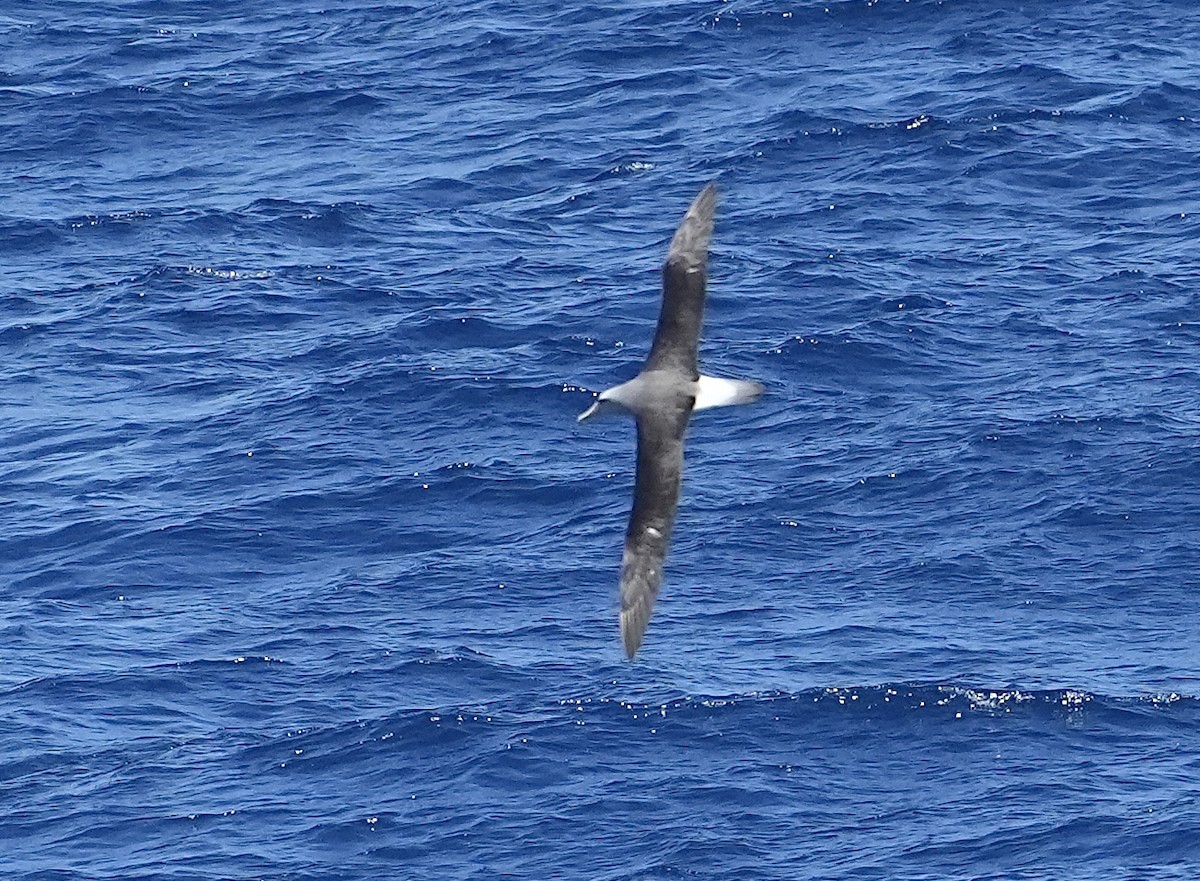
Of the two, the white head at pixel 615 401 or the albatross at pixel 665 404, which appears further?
the white head at pixel 615 401

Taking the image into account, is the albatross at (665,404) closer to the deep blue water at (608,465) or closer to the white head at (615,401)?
the white head at (615,401)

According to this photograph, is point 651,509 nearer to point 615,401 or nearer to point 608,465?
point 615,401

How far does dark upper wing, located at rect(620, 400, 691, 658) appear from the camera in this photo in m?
24.5

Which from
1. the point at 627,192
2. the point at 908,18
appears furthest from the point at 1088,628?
the point at 908,18

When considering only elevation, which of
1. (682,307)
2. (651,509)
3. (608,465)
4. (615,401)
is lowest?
(608,465)

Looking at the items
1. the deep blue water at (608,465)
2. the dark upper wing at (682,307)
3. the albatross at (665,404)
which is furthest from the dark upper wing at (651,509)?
the deep blue water at (608,465)

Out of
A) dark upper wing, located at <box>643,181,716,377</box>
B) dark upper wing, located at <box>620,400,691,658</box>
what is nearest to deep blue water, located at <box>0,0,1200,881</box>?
dark upper wing, located at <box>620,400,691,658</box>

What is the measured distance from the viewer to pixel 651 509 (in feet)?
80.8

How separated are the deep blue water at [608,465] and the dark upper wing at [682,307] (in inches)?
476

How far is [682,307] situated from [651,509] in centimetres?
205

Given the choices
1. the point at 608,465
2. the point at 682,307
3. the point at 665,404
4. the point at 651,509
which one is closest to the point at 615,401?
the point at 665,404

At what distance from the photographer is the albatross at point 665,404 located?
80.6 ft

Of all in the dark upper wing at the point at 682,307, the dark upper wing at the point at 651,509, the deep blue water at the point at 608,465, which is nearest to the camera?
the dark upper wing at the point at 651,509

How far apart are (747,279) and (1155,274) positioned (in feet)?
23.7
